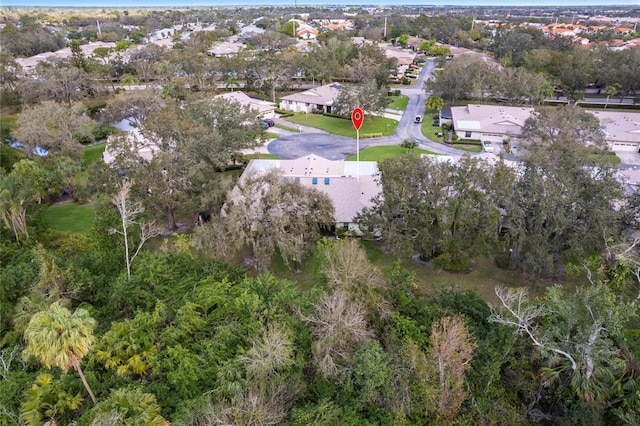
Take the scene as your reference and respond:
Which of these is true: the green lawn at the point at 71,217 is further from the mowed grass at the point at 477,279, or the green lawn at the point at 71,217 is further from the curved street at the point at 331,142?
the mowed grass at the point at 477,279

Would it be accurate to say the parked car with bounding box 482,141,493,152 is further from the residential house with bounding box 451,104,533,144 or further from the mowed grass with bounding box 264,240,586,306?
the mowed grass with bounding box 264,240,586,306

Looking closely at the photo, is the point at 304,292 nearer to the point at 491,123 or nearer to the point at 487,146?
the point at 487,146

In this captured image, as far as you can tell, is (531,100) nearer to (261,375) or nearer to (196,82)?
(196,82)

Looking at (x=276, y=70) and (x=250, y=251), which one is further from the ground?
(x=276, y=70)

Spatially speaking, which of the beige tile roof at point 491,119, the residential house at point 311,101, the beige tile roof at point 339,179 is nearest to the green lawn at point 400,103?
the residential house at point 311,101

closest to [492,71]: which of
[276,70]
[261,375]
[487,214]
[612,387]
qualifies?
[276,70]

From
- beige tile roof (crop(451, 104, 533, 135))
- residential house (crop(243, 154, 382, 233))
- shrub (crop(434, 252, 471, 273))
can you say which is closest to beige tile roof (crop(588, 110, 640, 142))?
beige tile roof (crop(451, 104, 533, 135))

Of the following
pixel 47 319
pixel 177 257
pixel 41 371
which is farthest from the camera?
pixel 177 257
